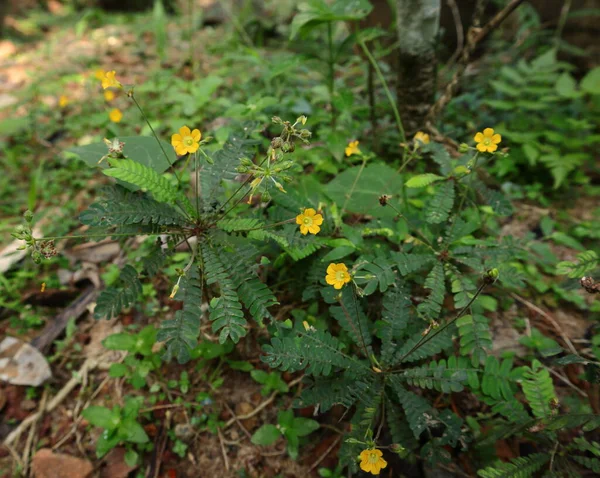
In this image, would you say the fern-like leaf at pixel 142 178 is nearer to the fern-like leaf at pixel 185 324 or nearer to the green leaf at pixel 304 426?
the fern-like leaf at pixel 185 324

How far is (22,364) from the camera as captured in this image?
2.14 m

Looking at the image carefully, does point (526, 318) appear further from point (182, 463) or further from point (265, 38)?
point (265, 38)

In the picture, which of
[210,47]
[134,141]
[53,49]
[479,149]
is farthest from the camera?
[53,49]

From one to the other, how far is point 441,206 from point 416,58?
1.02m

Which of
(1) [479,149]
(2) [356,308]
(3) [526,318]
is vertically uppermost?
(1) [479,149]

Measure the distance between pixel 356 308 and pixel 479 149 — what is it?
2.89 feet

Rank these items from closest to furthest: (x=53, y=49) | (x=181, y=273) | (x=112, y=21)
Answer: (x=181, y=273)
(x=53, y=49)
(x=112, y=21)

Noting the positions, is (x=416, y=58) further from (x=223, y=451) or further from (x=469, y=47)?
(x=223, y=451)

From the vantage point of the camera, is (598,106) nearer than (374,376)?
No

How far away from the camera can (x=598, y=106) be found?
3.05 meters

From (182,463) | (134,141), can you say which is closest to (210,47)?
(134,141)

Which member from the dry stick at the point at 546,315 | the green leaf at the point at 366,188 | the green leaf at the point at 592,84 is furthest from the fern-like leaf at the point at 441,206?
the green leaf at the point at 592,84

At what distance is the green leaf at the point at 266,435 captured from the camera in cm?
182

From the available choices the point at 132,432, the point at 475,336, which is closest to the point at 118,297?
the point at 132,432
